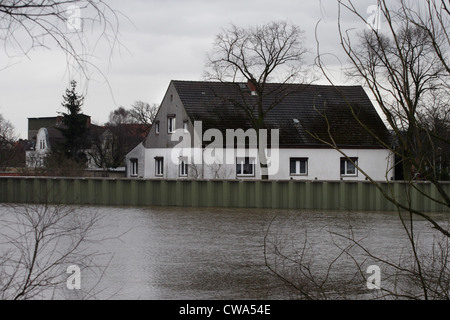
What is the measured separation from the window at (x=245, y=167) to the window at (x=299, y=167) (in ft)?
8.00

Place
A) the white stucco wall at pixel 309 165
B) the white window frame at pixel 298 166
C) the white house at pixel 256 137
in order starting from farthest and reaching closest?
the white window frame at pixel 298 166, the white house at pixel 256 137, the white stucco wall at pixel 309 165

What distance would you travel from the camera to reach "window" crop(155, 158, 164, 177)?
45.8m

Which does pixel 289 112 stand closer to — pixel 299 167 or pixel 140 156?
pixel 299 167

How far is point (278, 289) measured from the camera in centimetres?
1159

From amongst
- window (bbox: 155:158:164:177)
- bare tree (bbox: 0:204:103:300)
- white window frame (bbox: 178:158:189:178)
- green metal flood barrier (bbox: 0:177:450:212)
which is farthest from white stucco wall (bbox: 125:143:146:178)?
bare tree (bbox: 0:204:103:300)

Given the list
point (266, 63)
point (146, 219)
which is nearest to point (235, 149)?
point (266, 63)

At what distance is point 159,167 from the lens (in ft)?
151

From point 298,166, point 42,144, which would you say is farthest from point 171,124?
point 42,144

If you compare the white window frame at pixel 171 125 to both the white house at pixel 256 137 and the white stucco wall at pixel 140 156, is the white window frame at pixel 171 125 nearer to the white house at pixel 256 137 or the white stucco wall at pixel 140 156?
the white house at pixel 256 137

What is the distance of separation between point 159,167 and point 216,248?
95.6 ft

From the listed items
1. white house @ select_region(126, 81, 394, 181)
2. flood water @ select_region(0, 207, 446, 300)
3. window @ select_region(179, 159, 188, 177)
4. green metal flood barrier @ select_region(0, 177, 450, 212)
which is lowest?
flood water @ select_region(0, 207, 446, 300)

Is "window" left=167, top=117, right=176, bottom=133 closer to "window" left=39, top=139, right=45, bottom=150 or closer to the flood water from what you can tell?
the flood water

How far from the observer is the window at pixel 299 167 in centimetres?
4303

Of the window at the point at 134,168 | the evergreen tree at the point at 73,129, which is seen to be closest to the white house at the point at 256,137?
the window at the point at 134,168
